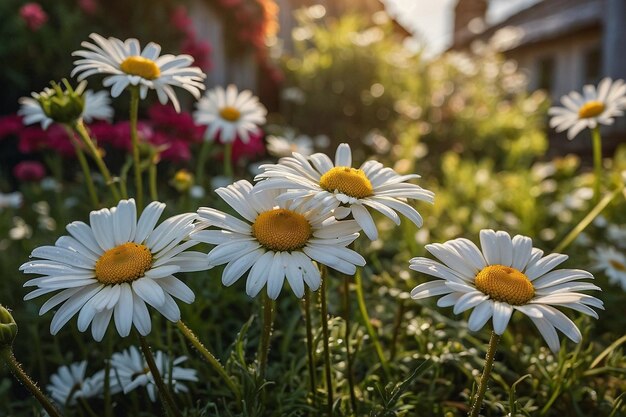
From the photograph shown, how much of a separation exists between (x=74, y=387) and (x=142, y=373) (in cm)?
15

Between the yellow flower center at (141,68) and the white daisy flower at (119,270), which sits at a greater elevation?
the yellow flower center at (141,68)

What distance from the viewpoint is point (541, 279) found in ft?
2.99

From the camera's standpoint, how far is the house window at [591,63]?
10.0 metres

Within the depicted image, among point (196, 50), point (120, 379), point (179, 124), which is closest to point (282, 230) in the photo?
point (120, 379)

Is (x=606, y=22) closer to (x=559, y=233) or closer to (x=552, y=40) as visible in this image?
(x=552, y=40)

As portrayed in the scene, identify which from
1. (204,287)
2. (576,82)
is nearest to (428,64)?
(204,287)

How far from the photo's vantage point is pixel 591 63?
10.1 metres

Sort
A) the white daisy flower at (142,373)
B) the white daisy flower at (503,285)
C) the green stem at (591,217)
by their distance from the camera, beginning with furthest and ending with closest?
→ the green stem at (591,217), the white daisy flower at (142,373), the white daisy flower at (503,285)

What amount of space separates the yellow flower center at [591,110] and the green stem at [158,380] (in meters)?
1.51

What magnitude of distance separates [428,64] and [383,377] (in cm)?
480

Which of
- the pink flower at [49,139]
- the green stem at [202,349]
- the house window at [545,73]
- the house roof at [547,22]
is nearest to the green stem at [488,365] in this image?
the green stem at [202,349]

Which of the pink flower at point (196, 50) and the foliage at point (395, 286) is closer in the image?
the foliage at point (395, 286)

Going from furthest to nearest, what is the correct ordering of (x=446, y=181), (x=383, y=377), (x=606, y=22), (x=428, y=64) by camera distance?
(x=606, y=22), (x=428, y=64), (x=446, y=181), (x=383, y=377)

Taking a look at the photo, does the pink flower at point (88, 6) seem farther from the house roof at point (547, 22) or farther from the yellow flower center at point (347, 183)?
the house roof at point (547, 22)
